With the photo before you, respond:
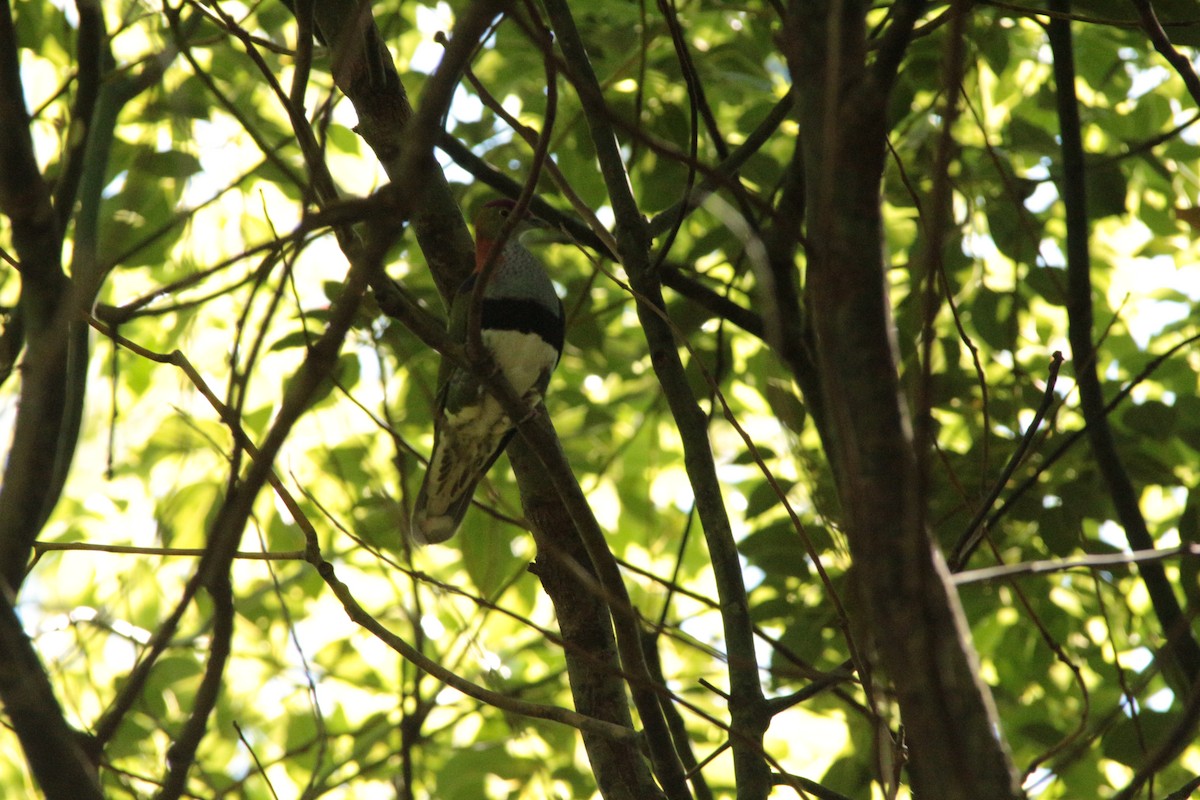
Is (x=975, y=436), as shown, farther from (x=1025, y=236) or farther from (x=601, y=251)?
(x=601, y=251)

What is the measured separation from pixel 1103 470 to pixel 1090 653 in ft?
2.49

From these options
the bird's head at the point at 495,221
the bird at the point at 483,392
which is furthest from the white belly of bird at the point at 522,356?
the bird's head at the point at 495,221

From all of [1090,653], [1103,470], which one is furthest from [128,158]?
[1090,653]

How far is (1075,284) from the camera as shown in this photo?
3.53 meters

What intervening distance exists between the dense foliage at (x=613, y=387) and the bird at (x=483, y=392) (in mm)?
124

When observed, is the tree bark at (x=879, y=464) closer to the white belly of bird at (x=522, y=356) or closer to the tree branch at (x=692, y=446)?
the tree branch at (x=692, y=446)

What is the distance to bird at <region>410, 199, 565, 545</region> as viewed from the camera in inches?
146

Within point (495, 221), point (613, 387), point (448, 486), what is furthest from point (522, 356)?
point (613, 387)

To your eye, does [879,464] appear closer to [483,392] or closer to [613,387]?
[483,392]

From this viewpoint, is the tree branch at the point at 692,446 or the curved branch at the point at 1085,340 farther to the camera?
the curved branch at the point at 1085,340

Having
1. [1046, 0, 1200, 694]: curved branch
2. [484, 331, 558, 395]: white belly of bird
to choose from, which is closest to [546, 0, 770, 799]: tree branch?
[484, 331, 558, 395]: white belly of bird

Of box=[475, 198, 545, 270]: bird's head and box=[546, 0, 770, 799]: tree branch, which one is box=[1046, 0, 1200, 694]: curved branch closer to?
box=[546, 0, 770, 799]: tree branch

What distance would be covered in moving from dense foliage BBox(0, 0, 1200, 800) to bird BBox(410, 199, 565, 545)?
0.41 ft

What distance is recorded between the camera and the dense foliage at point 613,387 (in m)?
→ 1.97
